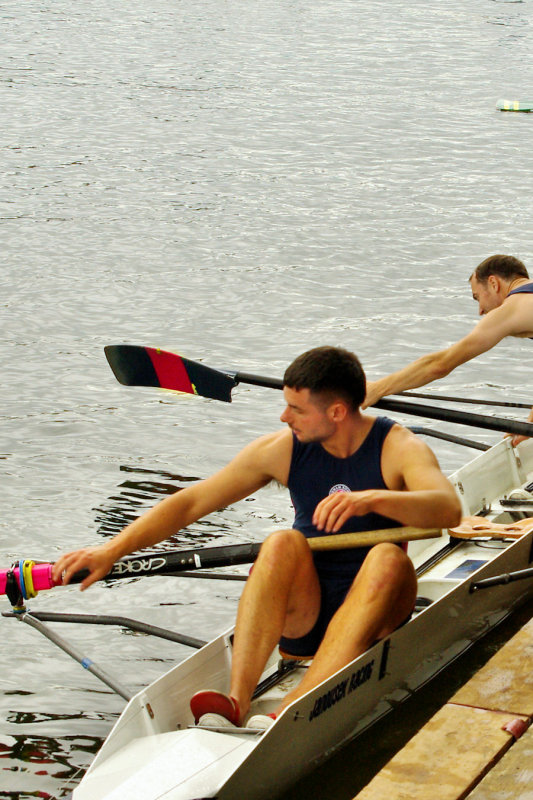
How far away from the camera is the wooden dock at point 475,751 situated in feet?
13.2

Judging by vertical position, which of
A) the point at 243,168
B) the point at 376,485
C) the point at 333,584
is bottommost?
the point at 333,584

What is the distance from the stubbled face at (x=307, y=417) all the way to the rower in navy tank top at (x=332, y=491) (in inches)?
5.9

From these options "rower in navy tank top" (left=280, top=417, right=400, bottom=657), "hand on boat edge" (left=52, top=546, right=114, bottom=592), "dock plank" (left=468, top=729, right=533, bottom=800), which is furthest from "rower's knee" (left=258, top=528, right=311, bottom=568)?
"dock plank" (left=468, top=729, right=533, bottom=800)

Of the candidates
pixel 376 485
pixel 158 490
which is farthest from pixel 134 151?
pixel 376 485

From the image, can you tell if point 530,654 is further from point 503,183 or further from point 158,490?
point 503,183

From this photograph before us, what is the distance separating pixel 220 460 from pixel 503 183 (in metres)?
11.6

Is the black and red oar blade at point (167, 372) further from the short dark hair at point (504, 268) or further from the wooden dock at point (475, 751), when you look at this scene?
the wooden dock at point (475, 751)

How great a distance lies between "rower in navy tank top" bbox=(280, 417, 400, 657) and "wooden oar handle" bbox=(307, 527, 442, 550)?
0.12 m

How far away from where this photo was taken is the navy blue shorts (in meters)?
5.07

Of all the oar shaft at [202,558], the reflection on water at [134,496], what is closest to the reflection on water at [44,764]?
the oar shaft at [202,558]

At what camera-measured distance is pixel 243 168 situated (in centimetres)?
2009

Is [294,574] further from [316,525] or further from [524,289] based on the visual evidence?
[524,289]

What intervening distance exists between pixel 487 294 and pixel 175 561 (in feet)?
10.5

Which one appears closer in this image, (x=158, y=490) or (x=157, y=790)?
(x=157, y=790)
